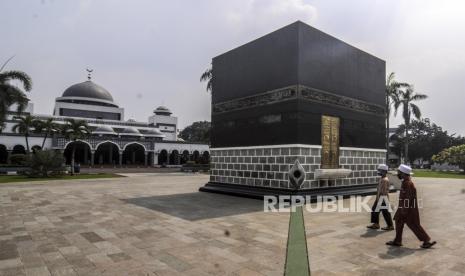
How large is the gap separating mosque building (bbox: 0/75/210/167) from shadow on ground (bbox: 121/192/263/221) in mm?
35267

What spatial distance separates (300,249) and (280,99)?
7247 millimetres

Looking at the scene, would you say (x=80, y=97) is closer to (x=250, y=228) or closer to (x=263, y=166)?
(x=263, y=166)

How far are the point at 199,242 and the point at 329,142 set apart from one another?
796 centimetres

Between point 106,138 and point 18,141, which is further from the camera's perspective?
point 106,138

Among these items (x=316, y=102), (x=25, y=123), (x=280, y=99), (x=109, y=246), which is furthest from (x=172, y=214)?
(x=25, y=123)

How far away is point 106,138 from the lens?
154 ft

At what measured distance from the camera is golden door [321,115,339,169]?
40.8 ft

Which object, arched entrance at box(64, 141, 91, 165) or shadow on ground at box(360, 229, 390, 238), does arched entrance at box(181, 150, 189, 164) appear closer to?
arched entrance at box(64, 141, 91, 165)

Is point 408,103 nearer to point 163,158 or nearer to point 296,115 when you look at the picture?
point 296,115

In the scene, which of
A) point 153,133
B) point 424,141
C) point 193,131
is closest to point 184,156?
point 153,133

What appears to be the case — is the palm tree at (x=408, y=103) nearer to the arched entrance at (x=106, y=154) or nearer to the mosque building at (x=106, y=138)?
the mosque building at (x=106, y=138)

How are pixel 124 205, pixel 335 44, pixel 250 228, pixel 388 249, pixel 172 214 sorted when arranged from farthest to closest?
pixel 335 44 → pixel 124 205 → pixel 172 214 → pixel 250 228 → pixel 388 249

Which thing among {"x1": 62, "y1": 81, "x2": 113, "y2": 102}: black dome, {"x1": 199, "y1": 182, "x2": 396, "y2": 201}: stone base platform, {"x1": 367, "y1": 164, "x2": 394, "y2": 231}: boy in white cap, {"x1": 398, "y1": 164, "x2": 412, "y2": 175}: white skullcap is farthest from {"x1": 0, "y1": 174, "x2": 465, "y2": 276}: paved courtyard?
{"x1": 62, "y1": 81, "x2": 113, "y2": 102}: black dome

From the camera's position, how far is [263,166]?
12391 millimetres
